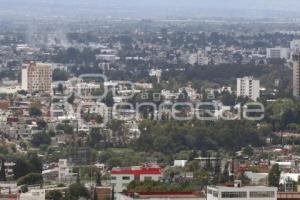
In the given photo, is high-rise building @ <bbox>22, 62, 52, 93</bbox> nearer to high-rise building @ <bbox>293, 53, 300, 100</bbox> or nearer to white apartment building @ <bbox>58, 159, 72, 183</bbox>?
high-rise building @ <bbox>293, 53, 300, 100</bbox>

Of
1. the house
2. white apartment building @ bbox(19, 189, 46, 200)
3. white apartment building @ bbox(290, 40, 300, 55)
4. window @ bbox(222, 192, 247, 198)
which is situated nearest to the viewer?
window @ bbox(222, 192, 247, 198)

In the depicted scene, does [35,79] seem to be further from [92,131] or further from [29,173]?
[29,173]

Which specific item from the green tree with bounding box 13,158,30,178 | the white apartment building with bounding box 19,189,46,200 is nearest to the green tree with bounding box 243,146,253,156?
the green tree with bounding box 13,158,30,178

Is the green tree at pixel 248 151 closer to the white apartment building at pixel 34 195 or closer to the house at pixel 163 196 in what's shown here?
the white apartment building at pixel 34 195

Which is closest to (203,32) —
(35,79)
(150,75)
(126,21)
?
(126,21)

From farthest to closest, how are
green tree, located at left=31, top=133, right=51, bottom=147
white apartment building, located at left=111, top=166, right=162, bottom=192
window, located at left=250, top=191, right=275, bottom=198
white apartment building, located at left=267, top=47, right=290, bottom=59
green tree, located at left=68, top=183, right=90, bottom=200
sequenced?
white apartment building, located at left=267, top=47, right=290, bottom=59 → green tree, located at left=31, top=133, right=51, bottom=147 → white apartment building, located at left=111, top=166, right=162, bottom=192 → green tree, located at left=68, top=183, right=90, bottom=200 → window, located at left=250, top=191, right=275, bottom=198

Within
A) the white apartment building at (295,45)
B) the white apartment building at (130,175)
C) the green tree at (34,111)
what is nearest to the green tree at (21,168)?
the white apartment building at (130,175)
